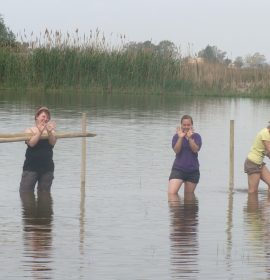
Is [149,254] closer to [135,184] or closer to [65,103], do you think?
[135,184]

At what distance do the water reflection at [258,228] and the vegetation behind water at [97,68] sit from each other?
28931 mm

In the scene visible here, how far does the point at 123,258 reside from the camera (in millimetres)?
11062

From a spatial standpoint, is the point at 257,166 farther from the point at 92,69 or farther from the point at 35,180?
the point at 92,69

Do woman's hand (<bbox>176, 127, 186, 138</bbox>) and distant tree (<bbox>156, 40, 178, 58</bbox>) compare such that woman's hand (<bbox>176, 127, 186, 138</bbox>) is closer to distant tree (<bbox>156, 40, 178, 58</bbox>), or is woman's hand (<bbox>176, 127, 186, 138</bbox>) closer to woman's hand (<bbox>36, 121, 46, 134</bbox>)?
woman's hand (<bbox>36, 121, 46, 134</bbox>)

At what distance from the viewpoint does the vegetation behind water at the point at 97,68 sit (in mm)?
44875

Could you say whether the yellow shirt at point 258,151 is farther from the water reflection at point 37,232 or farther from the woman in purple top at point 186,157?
the water reflection at point 37,232

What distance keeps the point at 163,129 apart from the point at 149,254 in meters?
17.8

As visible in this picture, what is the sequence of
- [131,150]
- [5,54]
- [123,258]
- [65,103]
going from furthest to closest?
[5,54]
[65,103]
[131,150]
[123,258]

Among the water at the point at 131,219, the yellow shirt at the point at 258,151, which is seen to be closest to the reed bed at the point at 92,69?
the water at the point at 131,219

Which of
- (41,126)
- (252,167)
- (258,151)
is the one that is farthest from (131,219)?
(258,151)

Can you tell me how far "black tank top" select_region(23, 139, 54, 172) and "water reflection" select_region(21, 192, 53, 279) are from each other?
1.49 ft

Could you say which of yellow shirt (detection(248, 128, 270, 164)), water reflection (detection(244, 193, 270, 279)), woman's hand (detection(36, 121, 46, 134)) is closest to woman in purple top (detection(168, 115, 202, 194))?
water reflection (detection(244, 193, 270, 279))

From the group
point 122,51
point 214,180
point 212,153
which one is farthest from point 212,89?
point 214,180

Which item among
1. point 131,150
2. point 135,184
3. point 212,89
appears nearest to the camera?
point 135,184
